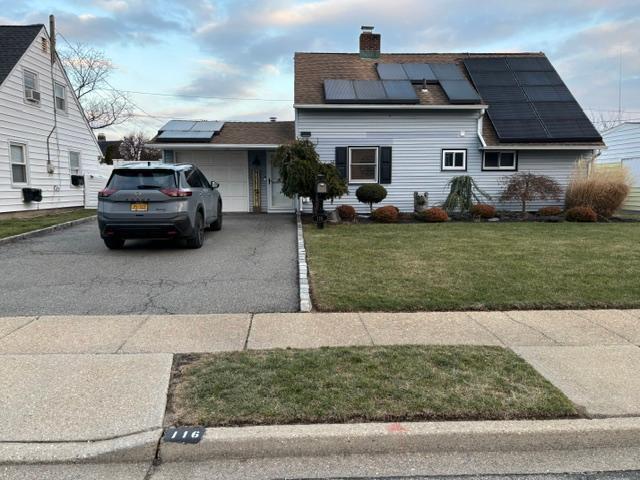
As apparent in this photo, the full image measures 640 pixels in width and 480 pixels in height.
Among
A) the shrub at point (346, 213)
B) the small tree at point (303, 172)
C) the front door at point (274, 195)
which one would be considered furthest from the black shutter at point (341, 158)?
the small tree at point (303, 172)

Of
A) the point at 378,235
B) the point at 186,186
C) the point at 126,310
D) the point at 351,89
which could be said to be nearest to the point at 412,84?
the point at 351,89

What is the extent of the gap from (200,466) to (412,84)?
1681 cm

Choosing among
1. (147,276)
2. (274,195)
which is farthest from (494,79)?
(147,276)

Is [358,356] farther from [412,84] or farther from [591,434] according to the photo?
[412,84]

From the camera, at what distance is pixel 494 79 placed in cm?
1862

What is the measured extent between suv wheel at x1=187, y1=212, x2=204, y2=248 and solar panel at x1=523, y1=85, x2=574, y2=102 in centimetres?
1374

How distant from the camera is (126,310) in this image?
6.02m

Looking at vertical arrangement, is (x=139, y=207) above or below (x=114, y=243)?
above

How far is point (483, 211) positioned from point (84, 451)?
14.1 m

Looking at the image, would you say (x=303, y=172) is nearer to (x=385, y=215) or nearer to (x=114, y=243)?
(x=385, y=215)

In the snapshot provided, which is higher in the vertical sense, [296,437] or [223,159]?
[223,159]

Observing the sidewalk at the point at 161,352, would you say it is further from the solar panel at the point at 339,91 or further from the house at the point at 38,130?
the house at the point at 38,130

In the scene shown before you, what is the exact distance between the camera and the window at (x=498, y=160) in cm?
1692

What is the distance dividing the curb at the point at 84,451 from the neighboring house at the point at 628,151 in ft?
71.5
